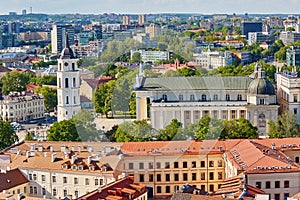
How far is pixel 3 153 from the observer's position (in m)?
25.6

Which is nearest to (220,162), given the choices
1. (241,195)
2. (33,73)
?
(241,195)

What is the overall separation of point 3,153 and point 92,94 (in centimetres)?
1498

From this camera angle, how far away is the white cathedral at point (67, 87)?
35594 mm

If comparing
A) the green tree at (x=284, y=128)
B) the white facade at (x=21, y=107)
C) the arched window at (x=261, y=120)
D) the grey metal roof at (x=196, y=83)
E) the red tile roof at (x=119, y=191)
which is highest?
the grey metal roof at (x=196, y=83)

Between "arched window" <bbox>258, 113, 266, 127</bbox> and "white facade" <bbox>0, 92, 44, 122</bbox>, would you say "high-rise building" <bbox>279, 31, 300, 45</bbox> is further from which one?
"arched window" <bbox>258, 113, 266, 127</bbox>

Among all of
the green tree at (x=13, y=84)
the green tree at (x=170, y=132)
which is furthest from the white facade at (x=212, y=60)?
the green tree at (x=170, y=132)

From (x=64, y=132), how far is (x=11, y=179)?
819 centimetres

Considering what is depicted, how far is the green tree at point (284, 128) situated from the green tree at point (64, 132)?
9364 millimetres

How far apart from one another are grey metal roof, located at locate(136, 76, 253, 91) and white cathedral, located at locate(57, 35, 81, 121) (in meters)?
3.45

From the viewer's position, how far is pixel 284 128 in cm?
3356

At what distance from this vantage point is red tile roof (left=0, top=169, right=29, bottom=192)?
22688mm

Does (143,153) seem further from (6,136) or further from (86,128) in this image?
(6,136)

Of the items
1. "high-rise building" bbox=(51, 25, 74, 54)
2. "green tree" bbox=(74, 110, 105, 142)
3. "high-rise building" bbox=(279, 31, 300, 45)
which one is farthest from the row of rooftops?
"high-rise building" bbox=(279, 31, 300, 45)

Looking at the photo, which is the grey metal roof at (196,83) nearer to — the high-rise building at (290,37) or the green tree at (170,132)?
the green tree at (170,132)
